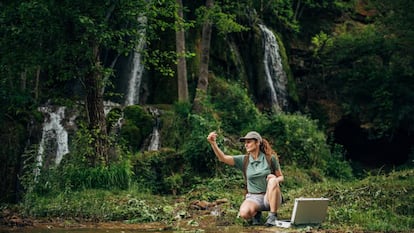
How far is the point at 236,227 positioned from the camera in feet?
27.5

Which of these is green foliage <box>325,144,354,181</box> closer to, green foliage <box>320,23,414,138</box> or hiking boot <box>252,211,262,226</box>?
green foliage <box>320,23,414,138</box>

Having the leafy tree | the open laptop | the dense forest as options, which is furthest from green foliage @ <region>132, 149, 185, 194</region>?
the leafy tree

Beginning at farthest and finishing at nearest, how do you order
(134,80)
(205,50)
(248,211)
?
1. (134,80)
2. (205,50)
3. (248,211)

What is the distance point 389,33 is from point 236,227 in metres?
16.6

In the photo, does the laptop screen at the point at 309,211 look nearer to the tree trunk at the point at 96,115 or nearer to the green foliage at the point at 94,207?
the green foliage at the point at 94,207

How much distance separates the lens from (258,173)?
27.6ft

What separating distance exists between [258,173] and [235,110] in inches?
458

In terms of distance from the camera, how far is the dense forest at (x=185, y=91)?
Answer: 37.9ft

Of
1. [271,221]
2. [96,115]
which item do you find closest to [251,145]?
[271,221]

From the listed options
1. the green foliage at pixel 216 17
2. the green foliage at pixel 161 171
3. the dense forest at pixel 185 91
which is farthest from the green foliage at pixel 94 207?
the green foliage at pixel 216 17

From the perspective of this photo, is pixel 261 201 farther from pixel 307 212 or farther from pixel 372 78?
pixel 372 78

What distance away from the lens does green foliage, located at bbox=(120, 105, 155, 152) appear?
17.4m

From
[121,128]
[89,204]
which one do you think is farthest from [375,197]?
[121,128]

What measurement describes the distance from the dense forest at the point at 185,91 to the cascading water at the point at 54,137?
3 centimetres
